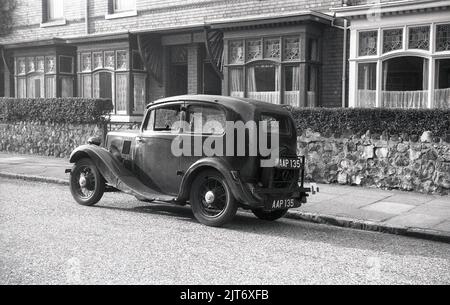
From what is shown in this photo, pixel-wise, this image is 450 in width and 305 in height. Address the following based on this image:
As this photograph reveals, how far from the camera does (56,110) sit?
16.4m

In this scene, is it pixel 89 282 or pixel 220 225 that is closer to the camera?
pixel 89 282

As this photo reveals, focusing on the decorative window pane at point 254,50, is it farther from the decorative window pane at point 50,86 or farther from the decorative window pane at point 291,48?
the decorative window pane at point 50,86

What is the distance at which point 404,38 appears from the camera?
41.2 ft

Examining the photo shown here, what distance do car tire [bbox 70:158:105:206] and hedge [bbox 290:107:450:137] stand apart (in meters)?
4.80

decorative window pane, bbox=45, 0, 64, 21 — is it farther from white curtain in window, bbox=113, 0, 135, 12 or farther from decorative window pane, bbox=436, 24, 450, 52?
decorative window pane, bbox=436, 24, 450, 52

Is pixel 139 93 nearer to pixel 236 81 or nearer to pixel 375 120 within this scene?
pixel 236 81

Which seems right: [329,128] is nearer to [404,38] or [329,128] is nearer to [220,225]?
[404,38]

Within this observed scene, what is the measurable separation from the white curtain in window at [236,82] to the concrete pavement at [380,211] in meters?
5.17

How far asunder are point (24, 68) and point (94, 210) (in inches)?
567

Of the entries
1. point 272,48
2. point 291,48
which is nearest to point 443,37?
point 291,48

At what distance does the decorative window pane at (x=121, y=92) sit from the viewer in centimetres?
1842

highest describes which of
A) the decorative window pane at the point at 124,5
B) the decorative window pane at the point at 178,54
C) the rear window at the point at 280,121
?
the decorative window pane at the point at 124,5

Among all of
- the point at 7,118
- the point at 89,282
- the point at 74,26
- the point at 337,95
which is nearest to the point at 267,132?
the point at 89,282

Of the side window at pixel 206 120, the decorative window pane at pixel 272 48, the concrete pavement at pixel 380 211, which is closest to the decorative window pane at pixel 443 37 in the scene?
the concrete pavement at pixel 380 211
